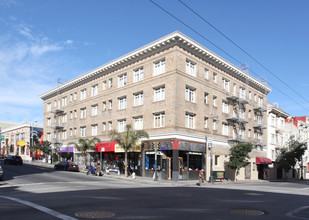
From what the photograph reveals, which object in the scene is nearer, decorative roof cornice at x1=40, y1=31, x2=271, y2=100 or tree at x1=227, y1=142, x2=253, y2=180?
decorative roof cornice at x1=40, y1=31, x2=271, y2=100

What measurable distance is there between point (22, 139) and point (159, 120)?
2113 inches

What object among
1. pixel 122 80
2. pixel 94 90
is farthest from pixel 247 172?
pixel 94 90

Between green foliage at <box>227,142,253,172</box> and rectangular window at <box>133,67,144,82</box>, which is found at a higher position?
rectangular window at <box>133,67,144,82</box>

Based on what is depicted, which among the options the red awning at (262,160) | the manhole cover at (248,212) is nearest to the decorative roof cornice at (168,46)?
the red awning at (262,160)

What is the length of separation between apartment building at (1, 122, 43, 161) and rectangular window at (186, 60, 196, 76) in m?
46.1

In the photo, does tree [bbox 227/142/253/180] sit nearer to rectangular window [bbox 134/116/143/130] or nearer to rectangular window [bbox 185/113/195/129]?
rectangular window [bbox 185/113/195/129]

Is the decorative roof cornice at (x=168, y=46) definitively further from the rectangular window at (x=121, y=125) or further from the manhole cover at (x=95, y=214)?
the manhole cover at (x=95, y=214)

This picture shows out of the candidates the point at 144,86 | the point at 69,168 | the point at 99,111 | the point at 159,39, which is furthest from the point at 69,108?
the point at 159,39

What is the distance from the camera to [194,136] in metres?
33.5

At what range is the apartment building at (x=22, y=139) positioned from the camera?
70.3 m

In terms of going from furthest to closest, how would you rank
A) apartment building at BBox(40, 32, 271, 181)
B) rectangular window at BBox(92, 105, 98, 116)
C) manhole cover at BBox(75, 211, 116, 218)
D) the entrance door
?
1. rectangular window at BBox(92, 105, 98, 116)
2. the entrance door
3. apartment building at BBox(40, 32, 271, 181)
4. manhole cover at BBox(75, 211, 116, 218)

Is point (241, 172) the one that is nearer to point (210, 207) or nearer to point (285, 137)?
point (285, 137)

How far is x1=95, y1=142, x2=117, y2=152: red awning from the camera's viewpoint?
38.6 m

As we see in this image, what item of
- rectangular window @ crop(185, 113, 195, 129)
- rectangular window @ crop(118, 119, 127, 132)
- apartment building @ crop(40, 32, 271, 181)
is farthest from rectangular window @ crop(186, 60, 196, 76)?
rectangular window @ crop(118, 119, 127, 132)
